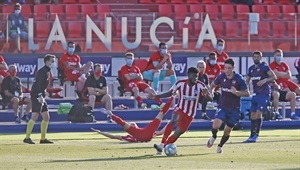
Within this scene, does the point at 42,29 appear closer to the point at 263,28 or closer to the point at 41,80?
the point at 263,28

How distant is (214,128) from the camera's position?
22.3 m

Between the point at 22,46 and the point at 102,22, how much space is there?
2.64 metres

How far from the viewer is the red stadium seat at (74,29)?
34.2 m

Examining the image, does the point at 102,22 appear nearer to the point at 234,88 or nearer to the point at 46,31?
the point at 46,31

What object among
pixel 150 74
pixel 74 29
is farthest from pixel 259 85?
pixel 74 29

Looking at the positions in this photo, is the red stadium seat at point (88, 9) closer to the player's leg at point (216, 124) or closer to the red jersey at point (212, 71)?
the red jersey at point (212, 71)

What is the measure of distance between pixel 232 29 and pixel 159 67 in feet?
10.8

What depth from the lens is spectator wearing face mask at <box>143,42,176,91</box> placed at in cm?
3303

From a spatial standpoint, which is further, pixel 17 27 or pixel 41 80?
pixel 17 27

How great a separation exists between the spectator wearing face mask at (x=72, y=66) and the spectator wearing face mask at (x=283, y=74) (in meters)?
5.64

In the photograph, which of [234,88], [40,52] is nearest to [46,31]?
A: [40,52]

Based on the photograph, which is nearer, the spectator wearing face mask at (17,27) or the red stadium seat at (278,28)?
the spectator wearing face mask at (17,27)

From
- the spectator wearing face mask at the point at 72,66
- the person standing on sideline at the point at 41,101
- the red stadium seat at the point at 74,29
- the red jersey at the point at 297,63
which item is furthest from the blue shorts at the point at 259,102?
the red stadium seat at the point at 74,29

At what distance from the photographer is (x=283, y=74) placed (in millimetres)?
32406
